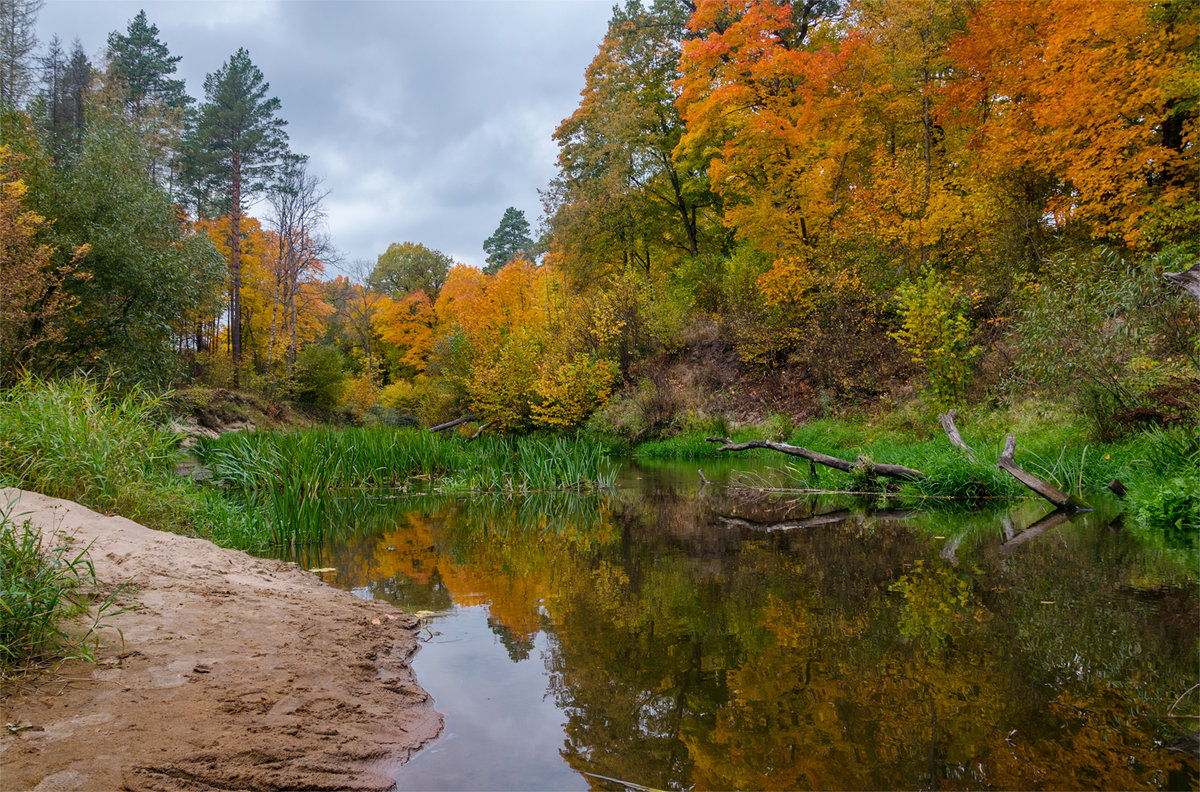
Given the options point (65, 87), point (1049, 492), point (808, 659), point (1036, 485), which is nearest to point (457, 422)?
point (1036, 485)

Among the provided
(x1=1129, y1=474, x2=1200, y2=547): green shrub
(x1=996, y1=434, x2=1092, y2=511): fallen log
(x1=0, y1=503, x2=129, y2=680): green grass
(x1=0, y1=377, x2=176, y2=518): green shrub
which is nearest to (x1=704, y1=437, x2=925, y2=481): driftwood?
(x1=996, y1=434, x2=1092, y2=511): fallen log

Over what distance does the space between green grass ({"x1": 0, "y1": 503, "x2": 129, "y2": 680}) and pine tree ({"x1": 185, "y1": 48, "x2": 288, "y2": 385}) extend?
84.4ft

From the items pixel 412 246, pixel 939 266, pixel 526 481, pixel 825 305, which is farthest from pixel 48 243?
pixel 412 246

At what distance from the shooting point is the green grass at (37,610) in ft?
7.24

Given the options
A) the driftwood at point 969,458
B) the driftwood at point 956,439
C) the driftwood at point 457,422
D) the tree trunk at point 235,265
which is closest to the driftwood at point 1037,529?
the driftwood at point 969,458

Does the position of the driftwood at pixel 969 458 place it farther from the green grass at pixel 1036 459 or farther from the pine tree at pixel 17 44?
the pine tree at pixel 17 44

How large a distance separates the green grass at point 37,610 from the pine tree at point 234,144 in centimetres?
2571

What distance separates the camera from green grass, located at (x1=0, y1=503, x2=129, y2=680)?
2.21 m

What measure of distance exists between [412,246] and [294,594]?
4267 cm

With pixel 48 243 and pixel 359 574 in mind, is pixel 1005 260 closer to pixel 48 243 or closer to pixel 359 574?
pixel 359 574

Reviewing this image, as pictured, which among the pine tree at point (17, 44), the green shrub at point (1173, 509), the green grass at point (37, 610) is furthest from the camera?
the pine tree at point (17, 44)

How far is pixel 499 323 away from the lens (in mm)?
24891

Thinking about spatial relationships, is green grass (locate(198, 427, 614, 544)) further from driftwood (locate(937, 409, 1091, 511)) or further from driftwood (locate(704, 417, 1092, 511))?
driftwood (locate(937, 409, 1091, 511))

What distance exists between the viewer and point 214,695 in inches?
86.4
